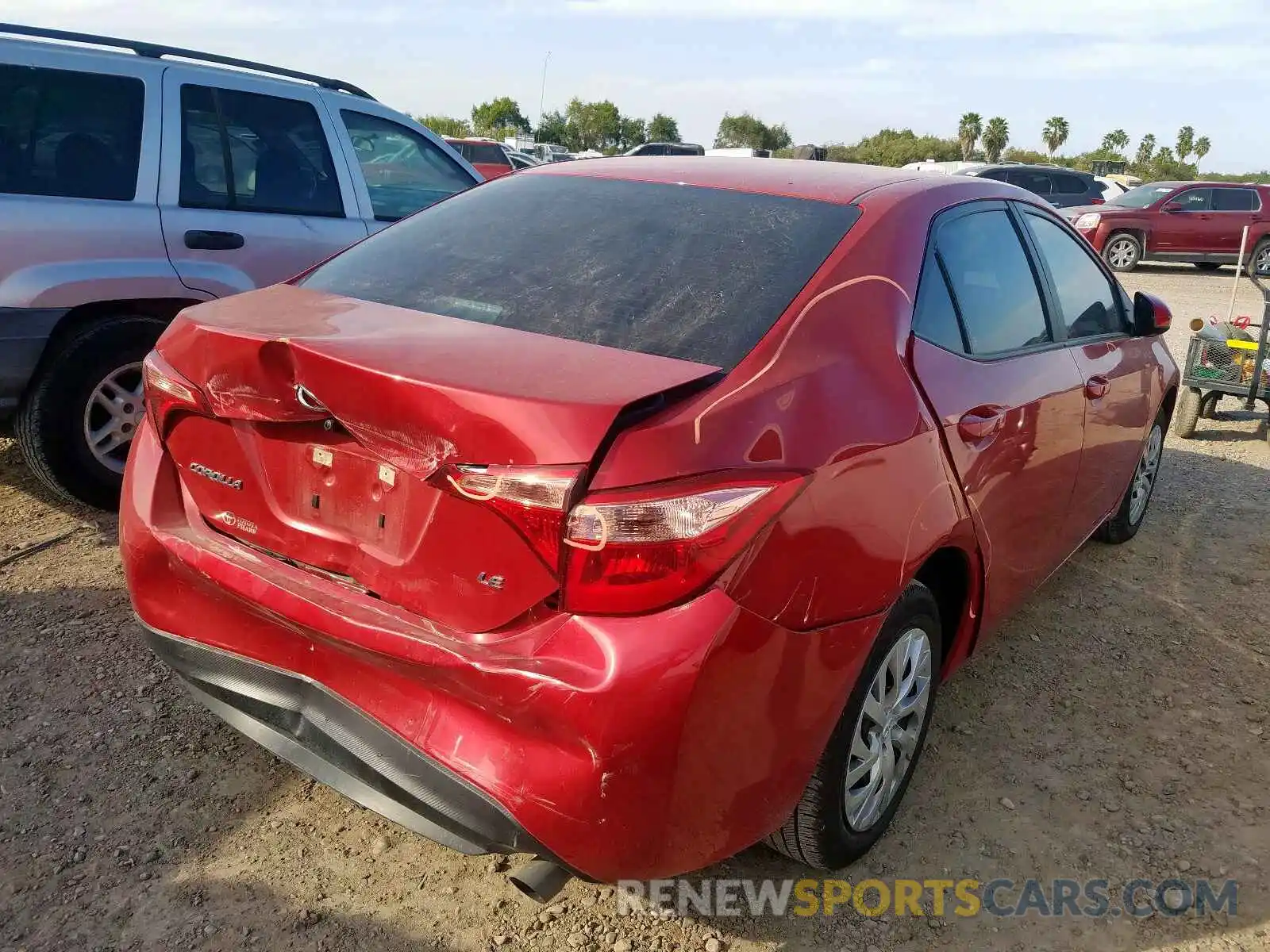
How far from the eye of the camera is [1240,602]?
4324 mm

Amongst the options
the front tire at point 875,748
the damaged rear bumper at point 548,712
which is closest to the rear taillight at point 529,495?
the damaged rear bumper at point 548,712

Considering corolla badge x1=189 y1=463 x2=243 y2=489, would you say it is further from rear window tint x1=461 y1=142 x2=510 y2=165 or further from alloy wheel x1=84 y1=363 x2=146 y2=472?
rear window tint x1=461 y1=142 x2=510 y2=165

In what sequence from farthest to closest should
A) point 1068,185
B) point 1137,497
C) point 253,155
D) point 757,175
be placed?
1. point 1068,185
2. point 1137,497
3. point 253,155
4. point 757,175

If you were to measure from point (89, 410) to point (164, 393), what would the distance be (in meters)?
2.15

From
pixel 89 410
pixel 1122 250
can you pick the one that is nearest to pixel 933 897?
pixel 89 410

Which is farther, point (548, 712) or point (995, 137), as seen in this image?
point (995, 137)

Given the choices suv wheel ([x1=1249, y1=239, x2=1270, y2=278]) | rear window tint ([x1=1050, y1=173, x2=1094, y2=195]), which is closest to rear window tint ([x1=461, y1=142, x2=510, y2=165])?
rear window tint ([x1=1050, y1=173, x2=1094, y2=195])

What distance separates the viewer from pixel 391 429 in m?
1.91

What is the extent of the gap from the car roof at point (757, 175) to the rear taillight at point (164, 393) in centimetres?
129

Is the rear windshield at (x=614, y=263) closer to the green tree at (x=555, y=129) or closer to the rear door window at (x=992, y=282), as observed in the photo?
the rear door window at (x=992, y=282)

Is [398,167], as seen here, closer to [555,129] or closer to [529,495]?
[529,495]

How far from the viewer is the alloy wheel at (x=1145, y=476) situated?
480 centimetres

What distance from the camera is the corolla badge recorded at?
225 centimetres

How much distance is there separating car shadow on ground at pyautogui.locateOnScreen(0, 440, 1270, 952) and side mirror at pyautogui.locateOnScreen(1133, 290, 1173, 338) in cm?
122
